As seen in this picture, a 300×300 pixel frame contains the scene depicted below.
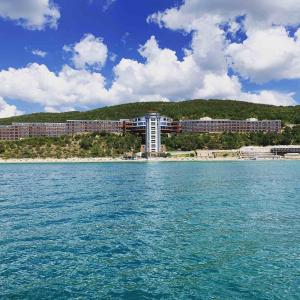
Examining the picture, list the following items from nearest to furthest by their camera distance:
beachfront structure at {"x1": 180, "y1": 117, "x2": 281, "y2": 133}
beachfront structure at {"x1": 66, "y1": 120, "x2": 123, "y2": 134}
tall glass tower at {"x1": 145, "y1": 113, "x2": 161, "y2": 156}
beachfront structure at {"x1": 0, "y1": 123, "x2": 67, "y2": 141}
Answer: tall glass tower at {"x1": 145, "y1": 113, "x2": 161, "y2": 156} < beachfront structure at {"x1": 180, "y1": 117, "x2": 281, "y2": 133} < beachfront structure at {"x1": 66, "y1": 120, "x2": 123, "y2": 134} < beachfront structure at {"x1": 0, "y1": 123, "x2": 67, "y2": 141}

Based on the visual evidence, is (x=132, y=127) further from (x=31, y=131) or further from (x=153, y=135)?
(x=31, y=131)

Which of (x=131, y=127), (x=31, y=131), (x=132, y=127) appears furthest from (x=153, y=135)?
(x=31, y=131)

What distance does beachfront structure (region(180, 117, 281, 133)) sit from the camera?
184375mm

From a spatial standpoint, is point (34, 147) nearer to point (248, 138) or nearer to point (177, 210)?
point (248, 138)

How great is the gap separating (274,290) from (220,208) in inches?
602

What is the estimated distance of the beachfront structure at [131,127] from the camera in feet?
A: 605

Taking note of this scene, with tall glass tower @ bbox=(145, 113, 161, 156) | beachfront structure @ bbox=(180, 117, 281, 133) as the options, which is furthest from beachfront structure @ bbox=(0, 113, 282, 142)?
tall glass tower @ bbox=(145, 113, 161, 156)

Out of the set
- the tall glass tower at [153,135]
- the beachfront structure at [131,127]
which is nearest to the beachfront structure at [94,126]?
the beachfront structure at [131,127]

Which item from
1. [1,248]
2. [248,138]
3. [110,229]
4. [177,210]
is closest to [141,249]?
[110,229]

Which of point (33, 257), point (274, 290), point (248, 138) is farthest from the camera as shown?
point (248, 138)

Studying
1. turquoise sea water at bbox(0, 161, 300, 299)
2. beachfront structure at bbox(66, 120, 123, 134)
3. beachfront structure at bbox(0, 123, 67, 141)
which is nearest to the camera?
turquoise sea water at bbox(0, 161, 300, 299)

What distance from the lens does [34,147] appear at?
6422 inches

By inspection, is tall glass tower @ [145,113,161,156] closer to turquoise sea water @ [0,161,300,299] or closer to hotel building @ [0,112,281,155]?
hotel building @ [0,112,281,155]

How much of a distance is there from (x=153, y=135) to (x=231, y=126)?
42360mm
